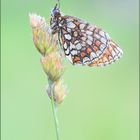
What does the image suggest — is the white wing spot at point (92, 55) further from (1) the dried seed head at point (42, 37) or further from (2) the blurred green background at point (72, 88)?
(2) the blurred green background at point (72, 88)

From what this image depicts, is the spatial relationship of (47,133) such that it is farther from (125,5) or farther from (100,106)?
(125,5)

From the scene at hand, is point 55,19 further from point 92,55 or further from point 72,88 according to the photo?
point 72,88

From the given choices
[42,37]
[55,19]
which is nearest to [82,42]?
[55,19]

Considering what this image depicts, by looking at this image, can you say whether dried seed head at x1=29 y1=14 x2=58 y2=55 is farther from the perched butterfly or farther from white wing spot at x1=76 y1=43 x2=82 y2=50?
white wing spot at x1=76 y1=43 x2=82 y2=50

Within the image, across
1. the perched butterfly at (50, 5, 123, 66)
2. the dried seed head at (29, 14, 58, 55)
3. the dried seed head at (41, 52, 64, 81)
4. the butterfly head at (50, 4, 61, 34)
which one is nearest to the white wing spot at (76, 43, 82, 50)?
the perched butterfly at (50, 5, 123, 66)

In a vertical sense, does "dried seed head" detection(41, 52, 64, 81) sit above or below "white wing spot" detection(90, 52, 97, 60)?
below

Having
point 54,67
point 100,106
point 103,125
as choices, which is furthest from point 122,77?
point 54,67
